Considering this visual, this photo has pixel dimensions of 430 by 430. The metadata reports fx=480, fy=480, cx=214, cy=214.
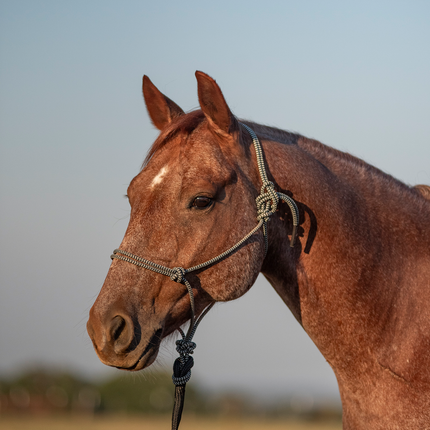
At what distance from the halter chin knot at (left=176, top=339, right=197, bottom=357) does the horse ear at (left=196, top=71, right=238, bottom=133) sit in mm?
1479

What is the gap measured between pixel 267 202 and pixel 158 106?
1324mm

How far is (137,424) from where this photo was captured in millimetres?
26094

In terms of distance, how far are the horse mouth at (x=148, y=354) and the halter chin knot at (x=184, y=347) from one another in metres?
0.33

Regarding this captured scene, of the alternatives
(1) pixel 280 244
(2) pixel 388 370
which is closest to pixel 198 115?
(1) pixel 280 244

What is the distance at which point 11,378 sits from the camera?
147 feet

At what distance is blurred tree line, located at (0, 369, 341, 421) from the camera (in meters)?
29.5

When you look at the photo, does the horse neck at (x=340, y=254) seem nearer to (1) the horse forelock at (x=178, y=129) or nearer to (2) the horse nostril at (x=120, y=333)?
(1) the horse forelock at (x=178, y=129)

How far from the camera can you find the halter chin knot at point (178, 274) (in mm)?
2990

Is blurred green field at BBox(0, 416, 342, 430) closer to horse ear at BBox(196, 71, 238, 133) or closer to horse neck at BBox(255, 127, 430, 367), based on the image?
horse neck at BBox(255, 127, 430, 367)

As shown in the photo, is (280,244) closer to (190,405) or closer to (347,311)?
(347,311)

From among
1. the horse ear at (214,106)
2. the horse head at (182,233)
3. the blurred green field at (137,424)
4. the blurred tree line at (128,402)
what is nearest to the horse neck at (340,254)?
the horse head at (182,233)

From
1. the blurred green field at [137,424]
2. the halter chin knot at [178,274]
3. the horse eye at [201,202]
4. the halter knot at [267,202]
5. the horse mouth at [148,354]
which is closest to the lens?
the horse mouth at [148,354]

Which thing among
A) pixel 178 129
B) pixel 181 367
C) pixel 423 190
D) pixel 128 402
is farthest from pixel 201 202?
pixel 128 402

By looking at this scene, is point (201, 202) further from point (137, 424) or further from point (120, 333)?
point (137, 424)
